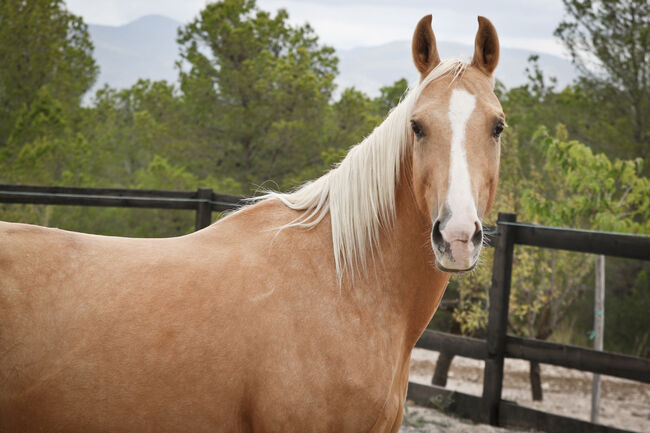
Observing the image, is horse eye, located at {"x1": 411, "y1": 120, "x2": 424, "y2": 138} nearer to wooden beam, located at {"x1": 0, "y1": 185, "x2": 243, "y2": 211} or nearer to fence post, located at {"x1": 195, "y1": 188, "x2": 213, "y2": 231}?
wooden beam, located at {"x1": 0, "y1": 185, "x2": 243, "y2": 211}

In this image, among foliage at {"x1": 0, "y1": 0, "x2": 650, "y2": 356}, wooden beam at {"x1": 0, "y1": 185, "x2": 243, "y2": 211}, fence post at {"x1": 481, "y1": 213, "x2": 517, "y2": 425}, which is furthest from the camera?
foliage at {"x1": 0, "y1": 0, "x2": 650, "y2": 356}

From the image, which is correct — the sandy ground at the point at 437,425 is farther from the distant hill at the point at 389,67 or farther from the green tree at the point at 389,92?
the green tree at the point at 389,92

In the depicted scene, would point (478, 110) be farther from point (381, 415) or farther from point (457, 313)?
point (457, 313)

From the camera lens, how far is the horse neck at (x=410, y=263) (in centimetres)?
190

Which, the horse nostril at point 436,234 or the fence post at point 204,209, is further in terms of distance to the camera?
the fence post at point 204,209

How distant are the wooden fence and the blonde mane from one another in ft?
5.39

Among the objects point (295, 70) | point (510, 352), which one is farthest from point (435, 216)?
point (295, 70)

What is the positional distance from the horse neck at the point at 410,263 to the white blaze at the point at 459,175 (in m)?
0.27

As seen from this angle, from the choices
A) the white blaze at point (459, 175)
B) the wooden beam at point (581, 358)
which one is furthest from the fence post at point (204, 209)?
the white blaze at point (459, 175)

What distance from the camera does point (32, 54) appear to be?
11.8 meters

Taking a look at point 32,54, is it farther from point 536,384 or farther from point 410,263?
point 410,263

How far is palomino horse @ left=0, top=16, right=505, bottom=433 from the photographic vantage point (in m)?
1.58

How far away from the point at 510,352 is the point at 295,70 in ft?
30.9

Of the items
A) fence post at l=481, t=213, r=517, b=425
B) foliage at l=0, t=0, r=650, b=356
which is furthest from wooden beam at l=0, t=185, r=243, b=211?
foliage at l=0, t=0, r=650, b=356
